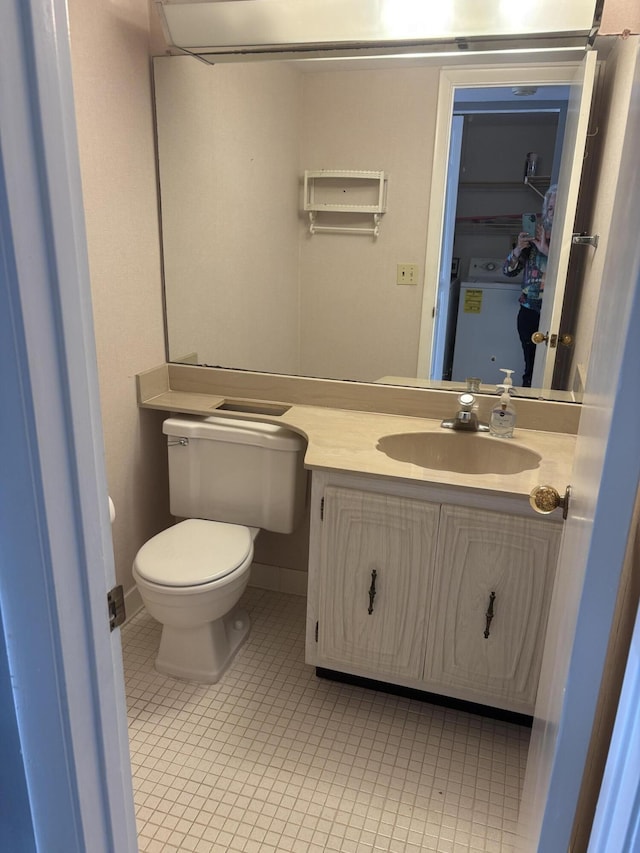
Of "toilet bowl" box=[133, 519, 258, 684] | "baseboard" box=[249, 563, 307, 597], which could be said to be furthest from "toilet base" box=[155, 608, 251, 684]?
"baseboard" box=[249, 563, 307, 597]

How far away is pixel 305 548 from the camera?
2.53 meters

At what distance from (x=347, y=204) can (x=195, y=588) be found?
4.48ft

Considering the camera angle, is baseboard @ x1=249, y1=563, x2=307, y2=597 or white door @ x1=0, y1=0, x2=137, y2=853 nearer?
white door @ x1=0, y1=0, x2=137, y2=853

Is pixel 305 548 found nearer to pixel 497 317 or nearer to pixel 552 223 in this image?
pixel 497 317

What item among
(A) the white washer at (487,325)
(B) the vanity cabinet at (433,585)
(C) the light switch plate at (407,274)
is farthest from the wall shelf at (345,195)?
(B) the vanity cabinet at (433,585)

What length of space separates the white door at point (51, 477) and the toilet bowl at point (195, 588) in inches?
40.0

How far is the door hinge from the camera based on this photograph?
867 millimetres

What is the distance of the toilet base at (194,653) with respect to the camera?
2.09 meters

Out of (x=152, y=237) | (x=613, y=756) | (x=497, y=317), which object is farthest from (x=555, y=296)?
(x=613, y=756)

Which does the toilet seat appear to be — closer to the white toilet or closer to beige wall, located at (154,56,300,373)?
the white toilet

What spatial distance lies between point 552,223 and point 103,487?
5.61 feet

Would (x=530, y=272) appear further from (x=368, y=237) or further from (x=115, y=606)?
(x=115, y=606)

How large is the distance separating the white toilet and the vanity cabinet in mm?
A: 316

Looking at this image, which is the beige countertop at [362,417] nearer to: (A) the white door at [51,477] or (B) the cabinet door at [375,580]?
(B) the cabinet door at [375,580]
